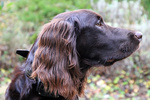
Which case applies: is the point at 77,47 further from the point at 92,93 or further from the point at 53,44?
the point at 92,93

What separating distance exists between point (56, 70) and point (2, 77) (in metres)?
4.08

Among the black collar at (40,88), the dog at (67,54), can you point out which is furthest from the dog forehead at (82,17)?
the black collar at (40,88)

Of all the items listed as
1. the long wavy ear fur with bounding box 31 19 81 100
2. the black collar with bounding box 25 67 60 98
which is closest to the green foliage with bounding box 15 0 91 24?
the long wavy ear fur with bounding box 31 19 81 100

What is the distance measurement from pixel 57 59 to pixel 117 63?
11.9ft

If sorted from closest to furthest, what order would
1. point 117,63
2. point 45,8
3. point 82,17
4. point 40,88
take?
point 40,88 → point 82,17 → point 117,63 → point 45,8

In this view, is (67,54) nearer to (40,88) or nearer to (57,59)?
(57,59)

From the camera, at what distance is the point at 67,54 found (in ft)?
7.57

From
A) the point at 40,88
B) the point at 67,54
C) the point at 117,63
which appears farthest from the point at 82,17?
the point at 117,63

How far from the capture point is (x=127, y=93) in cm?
526

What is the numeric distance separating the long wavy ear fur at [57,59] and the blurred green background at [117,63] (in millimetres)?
2475

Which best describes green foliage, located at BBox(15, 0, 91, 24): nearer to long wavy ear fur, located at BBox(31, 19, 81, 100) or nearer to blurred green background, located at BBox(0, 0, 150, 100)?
blurred green background, located at BBox(0, 0, 150, 100)

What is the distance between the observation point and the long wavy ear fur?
2225 mm

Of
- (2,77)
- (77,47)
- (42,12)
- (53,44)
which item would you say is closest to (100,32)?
(77,47)

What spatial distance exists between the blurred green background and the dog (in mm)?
2269
